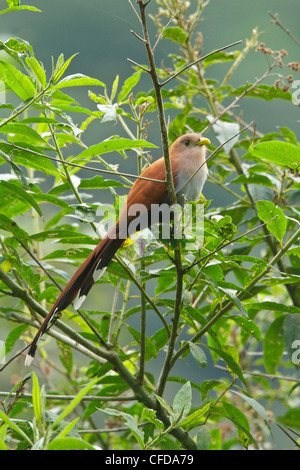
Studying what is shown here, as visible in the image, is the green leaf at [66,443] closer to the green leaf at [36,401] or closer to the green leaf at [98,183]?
the green leaf at [36,401]

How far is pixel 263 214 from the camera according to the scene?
4.84 ft

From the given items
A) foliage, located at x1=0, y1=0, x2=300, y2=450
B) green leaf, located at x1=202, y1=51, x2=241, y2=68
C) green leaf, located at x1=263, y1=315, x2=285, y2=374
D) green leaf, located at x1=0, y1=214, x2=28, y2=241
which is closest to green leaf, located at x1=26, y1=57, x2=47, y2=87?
foliage, located at x1=0, y1=0, x2=300, y2=450

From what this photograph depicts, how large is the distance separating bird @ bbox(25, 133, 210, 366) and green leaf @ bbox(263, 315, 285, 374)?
53cm

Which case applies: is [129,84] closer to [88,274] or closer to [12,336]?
[88,274]

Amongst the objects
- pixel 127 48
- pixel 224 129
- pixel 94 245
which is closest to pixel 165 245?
pixel 94 245

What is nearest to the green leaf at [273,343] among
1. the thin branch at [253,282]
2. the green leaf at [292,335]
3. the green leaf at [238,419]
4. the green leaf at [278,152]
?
the green leaf at [292,335]

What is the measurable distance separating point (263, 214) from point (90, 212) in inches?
17.1

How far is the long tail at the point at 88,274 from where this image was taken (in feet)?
5.02

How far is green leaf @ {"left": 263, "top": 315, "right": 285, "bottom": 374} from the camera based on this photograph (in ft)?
6.53

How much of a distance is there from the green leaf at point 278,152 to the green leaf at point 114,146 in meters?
0.25

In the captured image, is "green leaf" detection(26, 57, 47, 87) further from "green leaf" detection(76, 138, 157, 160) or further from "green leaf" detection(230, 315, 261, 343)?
"green leaf" detection(230, 315, 261, 343)

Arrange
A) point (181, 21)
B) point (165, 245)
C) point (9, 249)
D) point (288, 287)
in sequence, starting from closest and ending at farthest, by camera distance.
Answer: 1. point (165, 245)
2. point (9, 249)
3. point (288, 287)
4. point (181, 21)

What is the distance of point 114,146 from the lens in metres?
1.41
